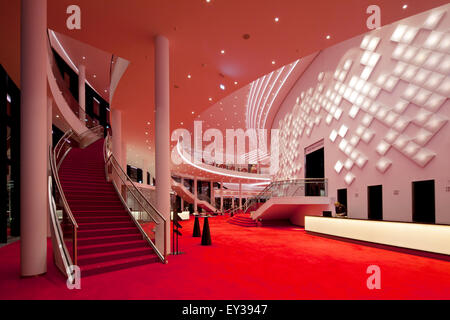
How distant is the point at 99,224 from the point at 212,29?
535cm

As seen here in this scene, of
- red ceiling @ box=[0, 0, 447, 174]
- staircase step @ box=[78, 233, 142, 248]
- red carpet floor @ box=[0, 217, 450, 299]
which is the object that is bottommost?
red carpet floor @ box=[0, 217, 450, 299]

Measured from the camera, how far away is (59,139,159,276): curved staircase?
5.18m

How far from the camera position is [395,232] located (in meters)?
7.01

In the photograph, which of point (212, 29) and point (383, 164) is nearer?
point (212, 29)

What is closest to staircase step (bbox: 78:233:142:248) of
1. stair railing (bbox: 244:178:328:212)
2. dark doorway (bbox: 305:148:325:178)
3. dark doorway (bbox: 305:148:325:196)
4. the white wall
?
the white wall

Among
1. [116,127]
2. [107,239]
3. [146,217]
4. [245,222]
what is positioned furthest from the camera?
[245,222]

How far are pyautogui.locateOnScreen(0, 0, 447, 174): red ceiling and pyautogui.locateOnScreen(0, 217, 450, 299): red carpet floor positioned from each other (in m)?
5.22

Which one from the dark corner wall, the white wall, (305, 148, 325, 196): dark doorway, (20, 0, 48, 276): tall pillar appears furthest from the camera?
(305, 148, 325, 196): dark doorway

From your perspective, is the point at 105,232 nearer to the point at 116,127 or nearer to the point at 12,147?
the point at 12,147

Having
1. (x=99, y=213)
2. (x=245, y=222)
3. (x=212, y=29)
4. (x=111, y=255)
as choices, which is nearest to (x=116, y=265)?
(x=111, y=255)

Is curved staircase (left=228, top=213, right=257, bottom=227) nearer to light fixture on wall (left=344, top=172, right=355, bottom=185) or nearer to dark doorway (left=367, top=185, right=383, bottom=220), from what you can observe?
light fixture on wall (left=344, top=172, right=355, bottom=185)

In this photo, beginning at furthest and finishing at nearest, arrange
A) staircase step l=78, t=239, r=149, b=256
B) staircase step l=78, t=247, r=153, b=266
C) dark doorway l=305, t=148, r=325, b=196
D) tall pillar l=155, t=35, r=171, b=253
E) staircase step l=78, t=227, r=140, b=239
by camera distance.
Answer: dark doorway l=305, t=148, r=325, b=196 < tall pillar l=155, t=35, r=171, b=253 < staircase step l=78, t=227, r=140, b=239 < staircase step l=78, t=239, r=149, b=256 < staircase step l=78, t=247, r=153, b=266

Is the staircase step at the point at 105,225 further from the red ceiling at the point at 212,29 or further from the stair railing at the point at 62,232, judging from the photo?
the red ceiling at the point at 212,29
